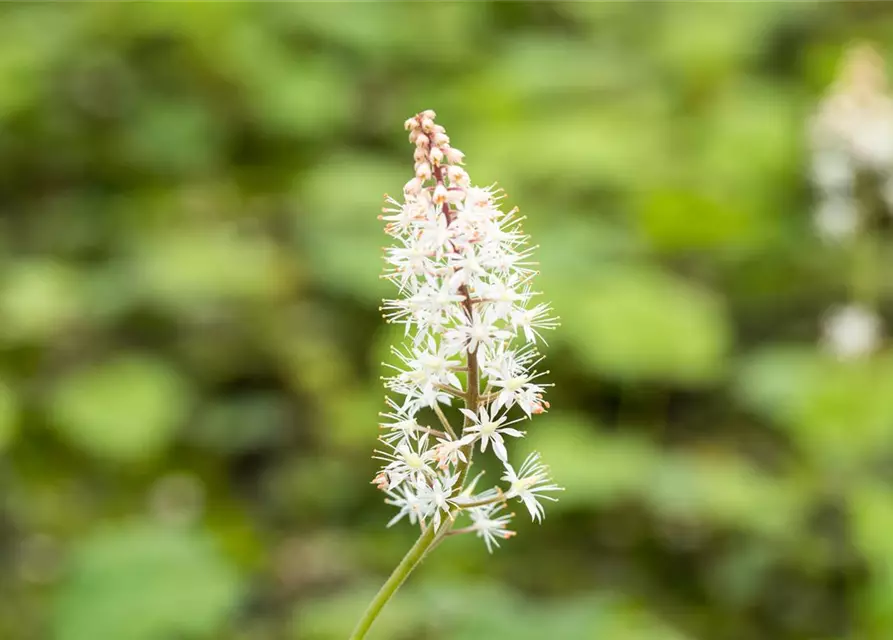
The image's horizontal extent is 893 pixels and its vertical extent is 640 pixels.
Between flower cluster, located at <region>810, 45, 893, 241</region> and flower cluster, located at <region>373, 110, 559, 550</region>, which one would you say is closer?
flower cluster, located at <region>373, 110, 559, 550</region>

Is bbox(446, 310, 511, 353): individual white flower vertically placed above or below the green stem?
above

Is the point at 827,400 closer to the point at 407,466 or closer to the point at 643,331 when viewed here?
the point at 643,331

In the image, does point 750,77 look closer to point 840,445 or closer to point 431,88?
point 431,88

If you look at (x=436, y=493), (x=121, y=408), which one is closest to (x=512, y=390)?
(x=436, y=493)

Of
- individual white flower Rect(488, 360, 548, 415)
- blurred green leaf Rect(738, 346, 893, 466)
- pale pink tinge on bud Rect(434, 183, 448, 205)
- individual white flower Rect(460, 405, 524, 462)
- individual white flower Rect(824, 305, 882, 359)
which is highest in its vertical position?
individual white flower Rect(824, 305, 882, 359)

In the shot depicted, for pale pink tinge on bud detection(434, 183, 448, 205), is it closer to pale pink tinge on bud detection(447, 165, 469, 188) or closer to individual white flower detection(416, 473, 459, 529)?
pale pink tinge on bud detection(447, 165, 469, 188)

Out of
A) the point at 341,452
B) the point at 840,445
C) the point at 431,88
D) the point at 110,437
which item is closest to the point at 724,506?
the point at 840,445

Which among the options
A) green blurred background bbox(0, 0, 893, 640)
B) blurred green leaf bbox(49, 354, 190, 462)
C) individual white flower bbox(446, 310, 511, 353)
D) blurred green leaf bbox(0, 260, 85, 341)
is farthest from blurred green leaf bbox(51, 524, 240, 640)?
individual white flower bbox(446, 310, 511, 353)
